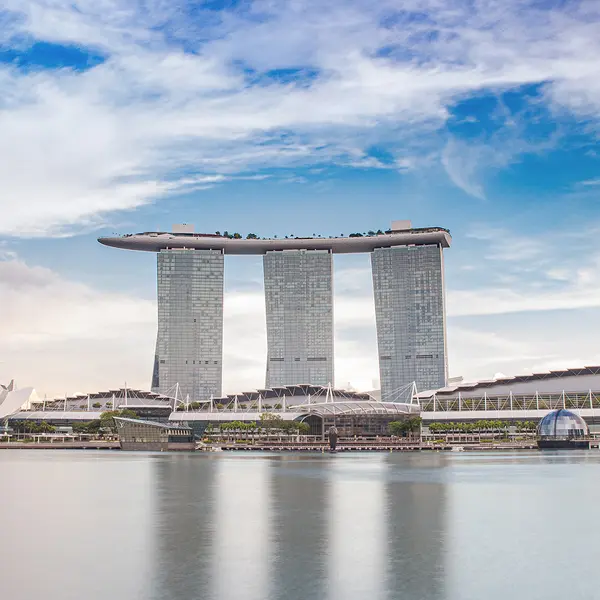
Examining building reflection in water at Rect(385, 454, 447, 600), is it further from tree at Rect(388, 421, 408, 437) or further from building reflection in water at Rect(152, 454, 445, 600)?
tree at Rect(388, 421, 408, 437)

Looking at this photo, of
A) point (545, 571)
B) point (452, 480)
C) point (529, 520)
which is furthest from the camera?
point (452, 480)

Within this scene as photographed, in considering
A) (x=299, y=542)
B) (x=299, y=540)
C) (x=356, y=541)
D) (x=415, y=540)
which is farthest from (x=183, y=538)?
(x=415, y=540)

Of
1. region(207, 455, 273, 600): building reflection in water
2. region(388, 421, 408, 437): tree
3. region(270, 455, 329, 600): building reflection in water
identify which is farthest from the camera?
region(388, 421, 408, 437): tree

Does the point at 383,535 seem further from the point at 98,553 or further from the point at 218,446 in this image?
the point at 218,446

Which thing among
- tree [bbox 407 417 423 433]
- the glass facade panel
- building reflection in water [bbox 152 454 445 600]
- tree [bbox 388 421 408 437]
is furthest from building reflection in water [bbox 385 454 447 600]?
tree [bbox 388 421 408 437]

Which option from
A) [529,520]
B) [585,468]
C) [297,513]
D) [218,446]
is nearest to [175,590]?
[297,513]

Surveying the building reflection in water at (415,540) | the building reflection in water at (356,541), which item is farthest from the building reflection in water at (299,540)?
the building reflection in water at (415,540)
